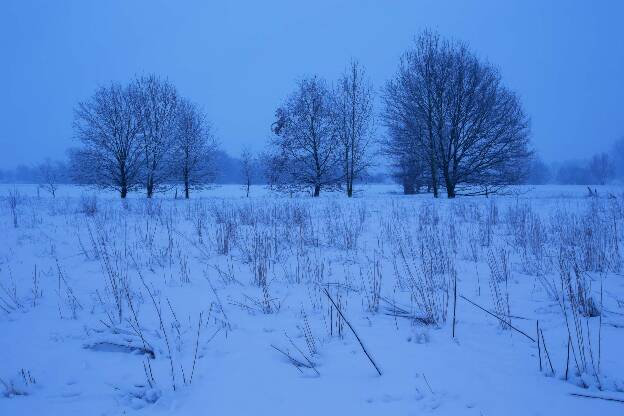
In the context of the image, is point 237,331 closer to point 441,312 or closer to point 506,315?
point 441,312

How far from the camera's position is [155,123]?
2467cm

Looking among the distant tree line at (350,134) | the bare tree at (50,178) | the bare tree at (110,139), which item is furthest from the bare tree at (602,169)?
the bare tree at (50,178)

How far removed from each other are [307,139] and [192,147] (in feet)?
29.9

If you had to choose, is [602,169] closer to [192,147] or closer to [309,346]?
[192,147]

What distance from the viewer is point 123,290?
3688mm

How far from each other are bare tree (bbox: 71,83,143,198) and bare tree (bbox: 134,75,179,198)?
467mm

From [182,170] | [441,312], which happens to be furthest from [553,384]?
[182,170]

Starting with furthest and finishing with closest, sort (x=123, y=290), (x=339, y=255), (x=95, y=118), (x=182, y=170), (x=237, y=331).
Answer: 1. (x=182, y=170)
2. (x=95, y=118)
3. (x=339, y=255)
4. (x=123, y=290)
5. (x=237, y=331)

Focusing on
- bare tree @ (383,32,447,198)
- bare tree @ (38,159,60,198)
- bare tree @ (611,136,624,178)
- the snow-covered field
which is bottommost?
the snow-covered field

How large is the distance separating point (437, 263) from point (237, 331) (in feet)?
9.37

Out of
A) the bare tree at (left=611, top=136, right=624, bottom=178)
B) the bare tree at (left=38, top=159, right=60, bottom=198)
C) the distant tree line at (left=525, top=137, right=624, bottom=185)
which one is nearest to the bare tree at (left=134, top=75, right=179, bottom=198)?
the bare tree at (left=38, top=159, right=60, bottom=198)

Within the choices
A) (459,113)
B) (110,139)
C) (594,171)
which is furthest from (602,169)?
(110,139)

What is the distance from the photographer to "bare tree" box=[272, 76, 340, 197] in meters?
25.2

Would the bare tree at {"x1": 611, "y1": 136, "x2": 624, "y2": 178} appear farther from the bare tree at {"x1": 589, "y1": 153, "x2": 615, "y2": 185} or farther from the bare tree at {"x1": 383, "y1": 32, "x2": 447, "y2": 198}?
the bare tree at {"x1": 383, "y1": 32, "x2": 447, "y2": 198}
